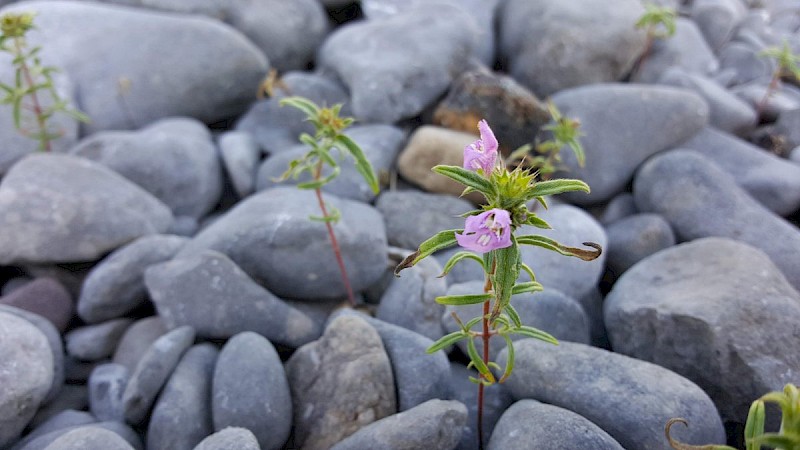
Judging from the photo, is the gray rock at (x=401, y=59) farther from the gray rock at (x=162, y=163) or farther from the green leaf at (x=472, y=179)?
the green leaf at (x=472, y=179)

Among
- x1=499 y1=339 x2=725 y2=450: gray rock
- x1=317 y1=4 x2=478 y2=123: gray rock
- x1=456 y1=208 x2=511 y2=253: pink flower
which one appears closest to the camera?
x1=456 y1=208 x2=511 y2=253: pink flower

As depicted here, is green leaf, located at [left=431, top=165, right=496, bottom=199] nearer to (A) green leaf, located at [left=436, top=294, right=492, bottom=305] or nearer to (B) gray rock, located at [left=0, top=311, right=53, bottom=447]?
(A) green leaf, located at [left=436, top=294, right=492, bottom=305]

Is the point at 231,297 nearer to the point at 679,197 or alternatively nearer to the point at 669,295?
the point at 669,295

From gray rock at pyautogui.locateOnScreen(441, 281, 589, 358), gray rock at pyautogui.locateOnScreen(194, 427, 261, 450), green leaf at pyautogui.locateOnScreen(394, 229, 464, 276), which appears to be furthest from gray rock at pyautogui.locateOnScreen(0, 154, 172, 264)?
green leaf at pyautogui.locateOnScreen(394, 229, 464, 276)

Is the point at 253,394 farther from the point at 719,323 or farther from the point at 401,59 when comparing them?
the point at 401,59

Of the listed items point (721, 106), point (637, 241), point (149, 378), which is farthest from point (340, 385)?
point (721, 106)
